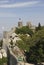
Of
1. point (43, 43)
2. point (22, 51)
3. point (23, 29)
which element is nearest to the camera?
point (43, 43)

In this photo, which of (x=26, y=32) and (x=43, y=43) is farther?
(x=26, y=32)

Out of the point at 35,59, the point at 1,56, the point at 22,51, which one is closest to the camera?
the point at 35,59

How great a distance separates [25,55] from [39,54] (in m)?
2.46

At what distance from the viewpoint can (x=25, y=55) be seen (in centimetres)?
2884

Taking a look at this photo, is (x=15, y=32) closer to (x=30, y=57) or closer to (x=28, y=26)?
(x=28, y=26)

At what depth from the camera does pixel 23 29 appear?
148 ft

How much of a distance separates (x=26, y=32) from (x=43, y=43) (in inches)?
680

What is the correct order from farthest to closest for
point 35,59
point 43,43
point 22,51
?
point 22,51, point 43,43, point 35,59

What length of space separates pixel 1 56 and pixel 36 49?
11.7 metres

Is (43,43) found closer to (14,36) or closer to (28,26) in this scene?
(14,36)

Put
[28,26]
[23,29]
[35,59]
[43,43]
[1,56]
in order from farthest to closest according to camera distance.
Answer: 1. [28,26]
2. [23,29]
3. [1,56]
4. [43,43]
5. [35,59]

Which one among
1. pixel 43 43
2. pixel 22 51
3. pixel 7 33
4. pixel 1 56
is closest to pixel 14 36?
pixel 1 56

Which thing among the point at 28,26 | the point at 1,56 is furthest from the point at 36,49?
the point at 28,26

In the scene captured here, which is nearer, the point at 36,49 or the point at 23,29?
the point at 36,49
